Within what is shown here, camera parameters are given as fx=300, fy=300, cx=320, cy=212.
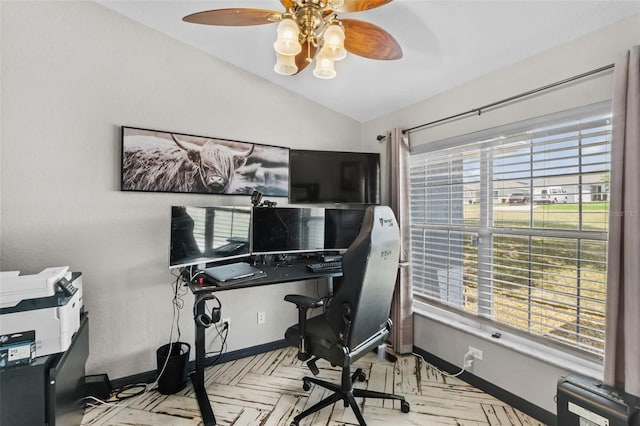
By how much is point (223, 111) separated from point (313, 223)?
4.07 feet

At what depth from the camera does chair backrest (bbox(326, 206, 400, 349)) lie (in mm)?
1618

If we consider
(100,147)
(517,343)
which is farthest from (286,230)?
(517,343)

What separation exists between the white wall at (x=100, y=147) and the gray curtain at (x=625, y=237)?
2485 millimetres

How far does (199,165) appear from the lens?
245 cm

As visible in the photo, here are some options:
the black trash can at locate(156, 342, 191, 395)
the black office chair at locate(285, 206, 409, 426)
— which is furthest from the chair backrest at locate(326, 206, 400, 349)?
the black trash can at locate(156, 342, 191, 395)

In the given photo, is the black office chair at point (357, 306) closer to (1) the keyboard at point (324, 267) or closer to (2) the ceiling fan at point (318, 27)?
(1) the keyboard at point (324, 267)

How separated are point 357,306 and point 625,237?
137 centimetres

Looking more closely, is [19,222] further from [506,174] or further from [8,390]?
[506,174]

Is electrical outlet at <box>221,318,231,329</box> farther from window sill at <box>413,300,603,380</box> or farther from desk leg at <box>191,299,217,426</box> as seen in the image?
window sill at <box>413,300,603,380</box>

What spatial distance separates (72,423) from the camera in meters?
1.67

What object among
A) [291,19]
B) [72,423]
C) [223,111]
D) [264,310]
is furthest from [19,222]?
[291,19]

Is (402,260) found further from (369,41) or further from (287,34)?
(287,34)

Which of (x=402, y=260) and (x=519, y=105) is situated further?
(x=402, y=260)

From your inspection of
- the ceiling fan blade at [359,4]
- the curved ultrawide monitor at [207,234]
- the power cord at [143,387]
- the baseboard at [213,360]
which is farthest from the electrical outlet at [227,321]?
the ceiling fan blade at [359,4]
